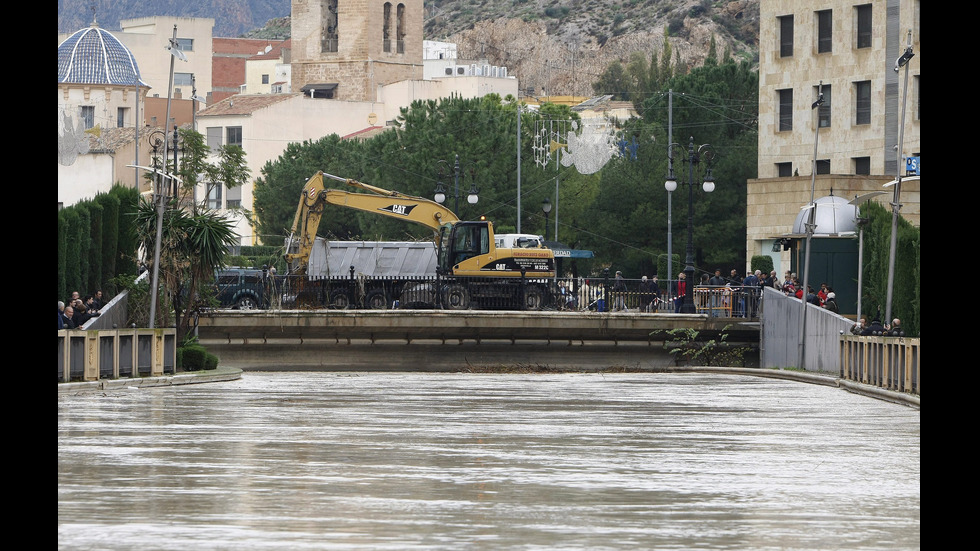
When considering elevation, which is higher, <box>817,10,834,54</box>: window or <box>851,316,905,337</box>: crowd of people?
<box>817,10,834,54</box>: window

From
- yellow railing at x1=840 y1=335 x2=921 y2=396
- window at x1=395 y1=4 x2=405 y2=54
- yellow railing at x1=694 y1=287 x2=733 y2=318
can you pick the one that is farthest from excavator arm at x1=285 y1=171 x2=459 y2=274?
window at x1=395 y1=4 x2=405 y2=54

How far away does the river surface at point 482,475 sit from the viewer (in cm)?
1223

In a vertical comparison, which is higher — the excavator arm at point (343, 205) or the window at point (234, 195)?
the window at point (234, 195)

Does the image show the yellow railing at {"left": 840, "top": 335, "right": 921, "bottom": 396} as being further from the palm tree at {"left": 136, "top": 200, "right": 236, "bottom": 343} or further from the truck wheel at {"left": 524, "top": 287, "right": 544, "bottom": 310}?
the truck wheel at {"left": 524, "top": 287, "right": 544, "bottom": 310}

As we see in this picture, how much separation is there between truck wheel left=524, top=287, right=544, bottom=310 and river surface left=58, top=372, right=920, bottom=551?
23325 millimetres

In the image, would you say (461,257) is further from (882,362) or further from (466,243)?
(882,362)

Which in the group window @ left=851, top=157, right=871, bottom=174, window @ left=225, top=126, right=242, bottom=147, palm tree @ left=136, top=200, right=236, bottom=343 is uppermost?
window @ left=225, top=126, right=242, bottom=147

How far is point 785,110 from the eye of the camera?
6644cm

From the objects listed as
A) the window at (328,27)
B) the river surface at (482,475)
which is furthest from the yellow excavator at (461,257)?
the window at (328,27)

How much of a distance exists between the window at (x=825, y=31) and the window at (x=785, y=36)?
1516 millimetres

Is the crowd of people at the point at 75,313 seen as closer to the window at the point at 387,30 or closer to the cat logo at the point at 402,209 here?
the cat logo at the point at 402,209

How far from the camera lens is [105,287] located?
46.1 metres

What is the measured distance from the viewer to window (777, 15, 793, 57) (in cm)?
6588

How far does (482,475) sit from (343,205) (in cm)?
3898
